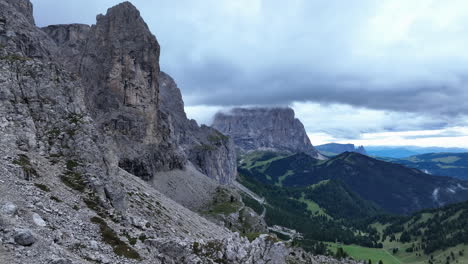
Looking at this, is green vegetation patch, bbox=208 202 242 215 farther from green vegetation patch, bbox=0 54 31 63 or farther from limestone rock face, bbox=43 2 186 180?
green vegetation patch, bbox=0 54 31 63

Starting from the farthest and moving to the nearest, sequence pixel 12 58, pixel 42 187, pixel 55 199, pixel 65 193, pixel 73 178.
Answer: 1. pixel 12 58
2. pixel 73 178
3. pixel 65 193
4. pixel 42 187
5. pixel 55 199

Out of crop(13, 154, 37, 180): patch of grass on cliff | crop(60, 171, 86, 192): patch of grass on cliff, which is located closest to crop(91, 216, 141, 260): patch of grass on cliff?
crop(60, 171, 86, 192): patch of grass on cliff

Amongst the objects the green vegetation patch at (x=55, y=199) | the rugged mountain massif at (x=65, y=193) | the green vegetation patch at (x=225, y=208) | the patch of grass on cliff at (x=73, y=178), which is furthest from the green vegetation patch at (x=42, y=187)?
the green vegetation patch at (x=225, y=208)

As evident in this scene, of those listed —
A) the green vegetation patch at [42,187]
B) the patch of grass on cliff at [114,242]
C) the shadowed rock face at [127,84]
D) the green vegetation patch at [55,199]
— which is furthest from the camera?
the shadowed rock face at [127,84]

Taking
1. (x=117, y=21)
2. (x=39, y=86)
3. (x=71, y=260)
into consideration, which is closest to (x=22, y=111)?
(x=39, y=86)

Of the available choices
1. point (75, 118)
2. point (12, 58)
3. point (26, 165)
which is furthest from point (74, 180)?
point (12, 58)

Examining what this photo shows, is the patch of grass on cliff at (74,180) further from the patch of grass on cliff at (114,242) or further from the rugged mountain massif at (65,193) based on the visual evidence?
the patch of grass on cliff at (114,242)

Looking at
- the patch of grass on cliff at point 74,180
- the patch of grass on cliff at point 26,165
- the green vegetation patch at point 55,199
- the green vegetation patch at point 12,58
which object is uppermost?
the green vegetation patch at point 12,58

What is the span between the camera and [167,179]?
6929 inches

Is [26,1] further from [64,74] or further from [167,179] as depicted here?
[64,74]

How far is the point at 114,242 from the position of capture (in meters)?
36.6

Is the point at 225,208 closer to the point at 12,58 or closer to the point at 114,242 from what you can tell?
the point at 12,58

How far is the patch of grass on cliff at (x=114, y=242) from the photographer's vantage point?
117 ft

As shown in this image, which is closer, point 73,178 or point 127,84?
point 73,178
